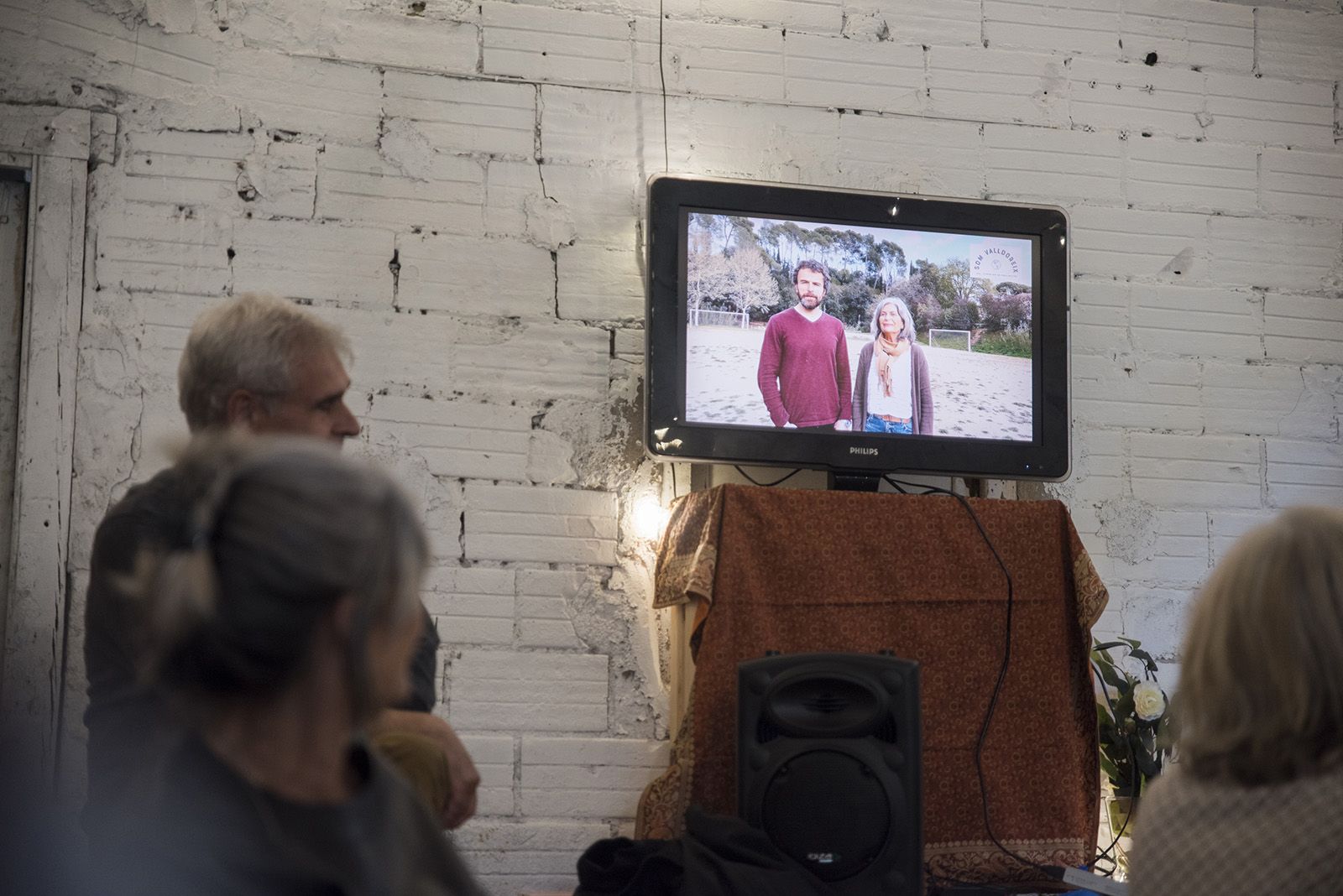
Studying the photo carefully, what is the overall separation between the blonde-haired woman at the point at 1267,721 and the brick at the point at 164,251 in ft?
7.54

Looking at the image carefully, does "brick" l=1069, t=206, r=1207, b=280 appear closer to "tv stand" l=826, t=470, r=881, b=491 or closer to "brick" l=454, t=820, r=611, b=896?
"tv stand" l=826, t=470, r=881, b=491

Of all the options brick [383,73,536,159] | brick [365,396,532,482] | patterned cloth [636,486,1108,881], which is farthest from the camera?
brick [383,73,536,159]

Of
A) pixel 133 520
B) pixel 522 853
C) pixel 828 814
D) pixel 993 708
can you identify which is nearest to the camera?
pixel 133 520

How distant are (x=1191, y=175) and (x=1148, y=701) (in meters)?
1.43

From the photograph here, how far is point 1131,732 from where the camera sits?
3119mm

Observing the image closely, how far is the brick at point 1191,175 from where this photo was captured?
3607 millimetres

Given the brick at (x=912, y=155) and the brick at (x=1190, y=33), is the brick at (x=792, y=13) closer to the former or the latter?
the brick at (x=912, y=155)

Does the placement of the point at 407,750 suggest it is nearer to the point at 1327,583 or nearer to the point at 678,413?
the point at 1327,583

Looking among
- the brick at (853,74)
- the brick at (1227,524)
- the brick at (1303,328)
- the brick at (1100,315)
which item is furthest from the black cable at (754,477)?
the brick at (1303,328)

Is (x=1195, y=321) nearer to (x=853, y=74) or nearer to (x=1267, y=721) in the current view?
(x=853, y=74)

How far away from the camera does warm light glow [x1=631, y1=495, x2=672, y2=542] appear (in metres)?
3.22

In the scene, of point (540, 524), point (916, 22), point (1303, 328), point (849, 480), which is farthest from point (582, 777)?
point (1303, 328)

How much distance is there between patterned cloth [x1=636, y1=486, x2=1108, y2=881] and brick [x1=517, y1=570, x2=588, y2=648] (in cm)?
30

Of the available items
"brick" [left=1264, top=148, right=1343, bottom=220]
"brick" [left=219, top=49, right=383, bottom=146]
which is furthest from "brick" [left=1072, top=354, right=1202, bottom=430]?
"brick" [left=219, top=49, right=383, bottom=146]
